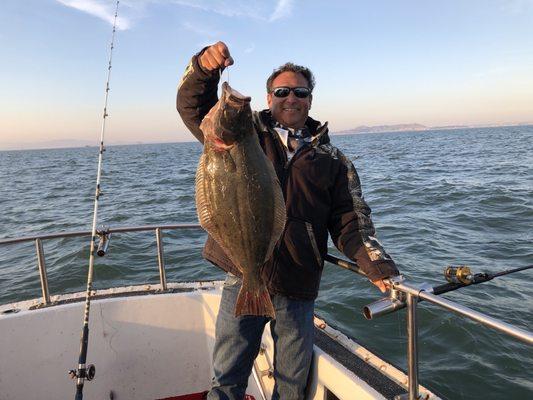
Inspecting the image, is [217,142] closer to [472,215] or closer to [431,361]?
[431,361]

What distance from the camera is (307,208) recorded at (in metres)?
2.81

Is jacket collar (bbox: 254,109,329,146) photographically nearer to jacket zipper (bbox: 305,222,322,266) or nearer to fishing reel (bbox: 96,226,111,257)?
jacket zipper (bbox: 305,222,322,266)

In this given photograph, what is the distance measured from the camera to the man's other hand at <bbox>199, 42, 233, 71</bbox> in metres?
2.54

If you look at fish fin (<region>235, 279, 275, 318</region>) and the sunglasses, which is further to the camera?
the sunglasses

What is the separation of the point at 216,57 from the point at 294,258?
1.40 meters

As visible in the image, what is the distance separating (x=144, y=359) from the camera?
405cm

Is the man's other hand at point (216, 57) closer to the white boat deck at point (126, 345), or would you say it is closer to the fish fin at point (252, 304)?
the fish fin at point (252, 304)

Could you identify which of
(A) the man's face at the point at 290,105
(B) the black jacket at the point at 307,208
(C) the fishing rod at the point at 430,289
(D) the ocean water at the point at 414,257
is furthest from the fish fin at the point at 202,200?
(D) the ocean water at the point at 414,257

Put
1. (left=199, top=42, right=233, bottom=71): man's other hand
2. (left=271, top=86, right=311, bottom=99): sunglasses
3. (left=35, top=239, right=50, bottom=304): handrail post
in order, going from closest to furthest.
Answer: (left=199, top=42, right=233, bottom=71): man's other hand → (left=271, top=86, right=311, bottom=99): sunglasses → (left=35, top=239, right=50, bottom=304): handrail post

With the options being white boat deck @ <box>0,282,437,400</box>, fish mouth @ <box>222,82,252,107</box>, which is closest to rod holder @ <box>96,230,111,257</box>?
white boat deck @ <box>0,282,437,400</box>

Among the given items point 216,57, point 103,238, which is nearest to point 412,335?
point 216,57

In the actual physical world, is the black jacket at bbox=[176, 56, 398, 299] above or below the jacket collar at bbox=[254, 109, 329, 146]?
below

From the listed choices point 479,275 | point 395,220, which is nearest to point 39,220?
point 395,220

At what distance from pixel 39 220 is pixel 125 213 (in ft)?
10.2
